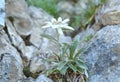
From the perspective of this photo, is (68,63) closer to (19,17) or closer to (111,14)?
(111,14)

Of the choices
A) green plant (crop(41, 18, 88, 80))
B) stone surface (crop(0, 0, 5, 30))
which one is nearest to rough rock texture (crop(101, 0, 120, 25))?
green plant (crop(41, 18, 88, 80))

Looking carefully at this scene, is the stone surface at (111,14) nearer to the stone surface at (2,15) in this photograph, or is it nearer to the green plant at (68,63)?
the green plant at (68,63)

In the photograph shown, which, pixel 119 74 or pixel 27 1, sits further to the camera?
pixel 27 1

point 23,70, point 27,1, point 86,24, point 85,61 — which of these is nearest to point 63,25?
point 85,61

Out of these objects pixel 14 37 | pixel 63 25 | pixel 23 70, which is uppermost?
pixel 63 25

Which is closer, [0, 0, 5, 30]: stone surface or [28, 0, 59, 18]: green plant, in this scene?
[0, 0, 5, 30]: stone surface

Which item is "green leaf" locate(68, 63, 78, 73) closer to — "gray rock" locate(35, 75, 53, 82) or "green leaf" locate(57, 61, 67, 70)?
"green leaf" locate(57, 61, 67, 70)

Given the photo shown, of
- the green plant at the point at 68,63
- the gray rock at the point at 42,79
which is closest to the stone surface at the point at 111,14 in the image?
the green plant at the point at 68,63

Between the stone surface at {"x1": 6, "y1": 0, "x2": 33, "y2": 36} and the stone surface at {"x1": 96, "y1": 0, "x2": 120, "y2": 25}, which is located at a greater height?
the stone surface at {"x1": 96, "y1": 0, "x2": 120, "y2": 25}

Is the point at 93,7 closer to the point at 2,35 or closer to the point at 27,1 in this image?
the point at 27,1
